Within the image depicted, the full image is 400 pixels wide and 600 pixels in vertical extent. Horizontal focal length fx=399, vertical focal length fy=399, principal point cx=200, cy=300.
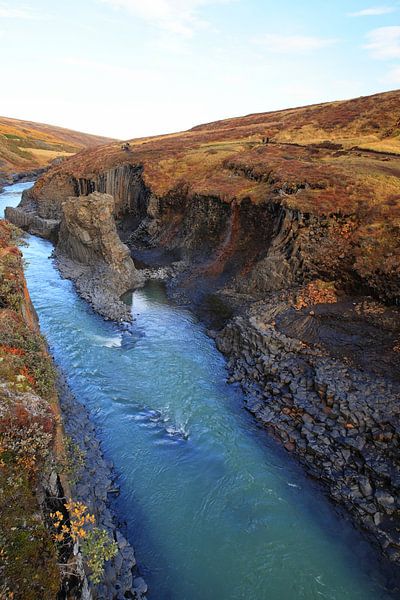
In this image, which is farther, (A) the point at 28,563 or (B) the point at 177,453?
(B) the point at 177,453

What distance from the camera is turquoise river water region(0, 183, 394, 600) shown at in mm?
12406

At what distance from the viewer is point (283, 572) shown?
12.5 metres

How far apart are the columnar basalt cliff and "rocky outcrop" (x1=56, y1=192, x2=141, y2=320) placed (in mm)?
1059

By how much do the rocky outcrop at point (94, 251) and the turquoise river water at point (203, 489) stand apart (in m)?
10.6

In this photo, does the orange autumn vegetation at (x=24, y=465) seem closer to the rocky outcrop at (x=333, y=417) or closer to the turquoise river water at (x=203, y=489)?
the turquoise river water at (x=203, y=489)

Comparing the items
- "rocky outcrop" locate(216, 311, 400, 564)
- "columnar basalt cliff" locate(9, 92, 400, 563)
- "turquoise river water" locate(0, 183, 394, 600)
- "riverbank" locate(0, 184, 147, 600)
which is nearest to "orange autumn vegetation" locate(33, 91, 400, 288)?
"columnar basalt cliff" locate(9, 92, 400, 563)

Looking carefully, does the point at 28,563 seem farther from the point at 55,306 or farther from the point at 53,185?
the point at 53,185

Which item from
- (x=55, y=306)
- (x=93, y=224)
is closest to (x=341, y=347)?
(x=55, y=306)

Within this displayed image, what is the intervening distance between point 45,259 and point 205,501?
3535 cm

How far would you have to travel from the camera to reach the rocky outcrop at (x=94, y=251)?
36.2 m

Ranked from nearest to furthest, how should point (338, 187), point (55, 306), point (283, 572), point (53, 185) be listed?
1. point (283, 572)
2. point (55, 306)
3. point (338, 187)
4. point (53, 185)

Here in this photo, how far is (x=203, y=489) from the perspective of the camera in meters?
15.4

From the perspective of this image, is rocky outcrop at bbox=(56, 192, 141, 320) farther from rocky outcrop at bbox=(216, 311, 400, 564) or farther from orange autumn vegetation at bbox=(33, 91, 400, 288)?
rocky outcrop at bbox=(216, 311, 400, 564)

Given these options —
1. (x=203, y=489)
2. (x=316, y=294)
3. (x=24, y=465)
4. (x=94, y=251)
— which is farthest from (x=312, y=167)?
(x=24, y=465)
